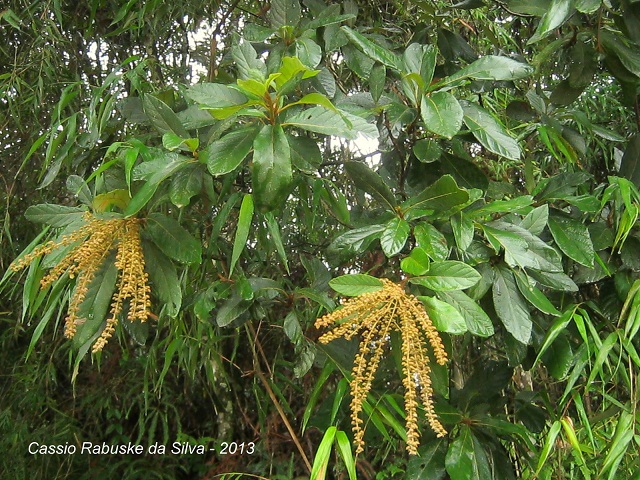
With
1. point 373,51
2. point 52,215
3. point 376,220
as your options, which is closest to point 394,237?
point 376,220

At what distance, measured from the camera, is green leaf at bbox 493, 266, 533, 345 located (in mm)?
955

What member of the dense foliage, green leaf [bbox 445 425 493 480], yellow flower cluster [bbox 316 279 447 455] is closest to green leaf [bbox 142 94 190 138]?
the dense foliage

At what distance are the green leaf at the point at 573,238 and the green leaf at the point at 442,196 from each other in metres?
0.26

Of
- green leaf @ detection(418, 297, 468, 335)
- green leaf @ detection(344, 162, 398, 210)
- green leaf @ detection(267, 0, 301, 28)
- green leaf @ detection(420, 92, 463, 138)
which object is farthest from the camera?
green leaf @ detection(267, 0, 301, 28)

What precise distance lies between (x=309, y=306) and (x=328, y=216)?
0.95 feet

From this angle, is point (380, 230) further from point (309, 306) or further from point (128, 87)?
point (128, 87)

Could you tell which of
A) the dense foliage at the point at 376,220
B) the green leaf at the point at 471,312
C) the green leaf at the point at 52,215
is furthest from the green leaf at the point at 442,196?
the green leaf at the point at 52,215

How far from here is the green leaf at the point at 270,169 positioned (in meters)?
0.82

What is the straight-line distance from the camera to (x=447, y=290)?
826mm

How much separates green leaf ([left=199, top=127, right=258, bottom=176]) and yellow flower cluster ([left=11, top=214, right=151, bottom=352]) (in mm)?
155

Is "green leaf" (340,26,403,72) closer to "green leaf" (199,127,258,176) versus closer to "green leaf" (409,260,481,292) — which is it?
"green leaf" (199,127,258,176)

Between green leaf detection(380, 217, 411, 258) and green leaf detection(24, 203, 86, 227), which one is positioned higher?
green leaf detection(24, 203, 86, 227)

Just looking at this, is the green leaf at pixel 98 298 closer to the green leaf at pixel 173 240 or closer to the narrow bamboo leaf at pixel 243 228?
the green leaf at pixel 173 240

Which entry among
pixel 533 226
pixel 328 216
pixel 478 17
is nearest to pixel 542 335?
pixel 533 226
